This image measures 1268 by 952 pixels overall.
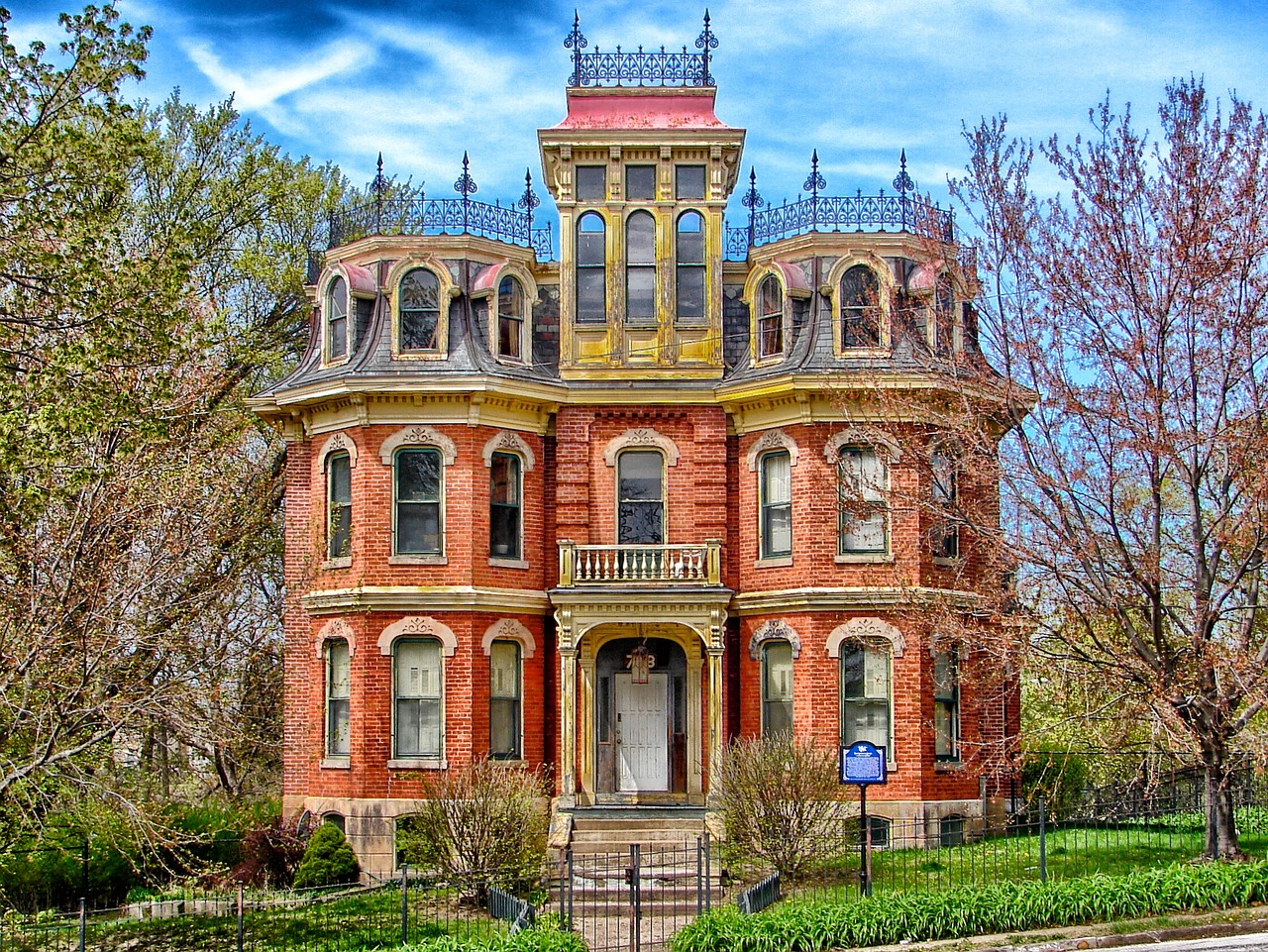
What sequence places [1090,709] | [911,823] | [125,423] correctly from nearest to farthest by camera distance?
[125,423]
[1090,709]
[911,823]

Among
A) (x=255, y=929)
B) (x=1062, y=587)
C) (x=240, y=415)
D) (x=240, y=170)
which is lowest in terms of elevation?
(x=255, y=929)

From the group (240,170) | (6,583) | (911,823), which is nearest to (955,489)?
(911,823)

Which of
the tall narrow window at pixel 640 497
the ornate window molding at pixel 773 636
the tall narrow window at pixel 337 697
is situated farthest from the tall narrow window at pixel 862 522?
the tall narrow window at pixel 337 697

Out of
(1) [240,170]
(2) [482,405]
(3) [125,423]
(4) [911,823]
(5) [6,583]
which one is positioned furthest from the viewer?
(1) [240,170]

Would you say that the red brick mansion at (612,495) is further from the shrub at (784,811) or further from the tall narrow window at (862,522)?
the shrub at (784,811)

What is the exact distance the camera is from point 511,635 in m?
24.7

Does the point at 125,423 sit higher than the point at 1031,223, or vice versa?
the point at 1031,223

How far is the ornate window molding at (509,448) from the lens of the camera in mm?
24766

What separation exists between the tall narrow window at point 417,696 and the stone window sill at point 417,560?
125 centimetres

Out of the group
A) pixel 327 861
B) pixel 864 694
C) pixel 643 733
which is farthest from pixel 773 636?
pixel 327 861

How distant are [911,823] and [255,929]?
33.6 feet

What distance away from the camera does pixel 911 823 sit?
23.2m

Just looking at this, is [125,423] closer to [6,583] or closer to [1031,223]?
[6,583]

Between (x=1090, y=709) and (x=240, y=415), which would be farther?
(x=240, y=415)
